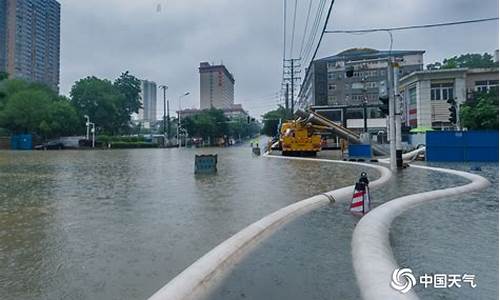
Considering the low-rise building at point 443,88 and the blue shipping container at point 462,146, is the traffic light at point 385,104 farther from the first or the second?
the low-rise building at point 443,88

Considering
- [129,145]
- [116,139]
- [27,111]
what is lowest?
[129,145]

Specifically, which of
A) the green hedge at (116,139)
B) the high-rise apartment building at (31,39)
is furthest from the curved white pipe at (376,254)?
the green hedge at (116,139)

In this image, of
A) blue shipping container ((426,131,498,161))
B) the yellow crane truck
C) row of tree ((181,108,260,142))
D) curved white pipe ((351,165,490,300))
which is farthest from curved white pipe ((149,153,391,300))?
row of tree ((181,108,260,142))

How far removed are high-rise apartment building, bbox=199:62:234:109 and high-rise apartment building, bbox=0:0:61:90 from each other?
30.2 m

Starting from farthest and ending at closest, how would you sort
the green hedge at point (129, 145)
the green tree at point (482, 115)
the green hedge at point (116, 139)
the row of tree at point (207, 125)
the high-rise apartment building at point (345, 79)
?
the row of tree at point (207, 125) → the high-rise apartment building at point (345, 79) → the green hedge at point (116, 139) → the green hedge at point (129, 145) → the green tree at point (482, 115)

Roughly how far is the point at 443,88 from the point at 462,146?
3391cm

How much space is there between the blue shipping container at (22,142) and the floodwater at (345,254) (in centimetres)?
6142

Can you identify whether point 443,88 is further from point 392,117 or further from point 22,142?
point 22,142

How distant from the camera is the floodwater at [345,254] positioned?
4.10 m

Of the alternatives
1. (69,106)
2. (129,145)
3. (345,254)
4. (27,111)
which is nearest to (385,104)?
(345,254)

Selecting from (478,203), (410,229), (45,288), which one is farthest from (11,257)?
(478,203)

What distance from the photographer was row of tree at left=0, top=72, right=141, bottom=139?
199 ft

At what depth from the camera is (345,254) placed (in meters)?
5.32

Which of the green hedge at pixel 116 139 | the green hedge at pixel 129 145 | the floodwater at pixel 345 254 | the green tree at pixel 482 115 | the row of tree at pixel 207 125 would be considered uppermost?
the row of tree at pixel 207 125
